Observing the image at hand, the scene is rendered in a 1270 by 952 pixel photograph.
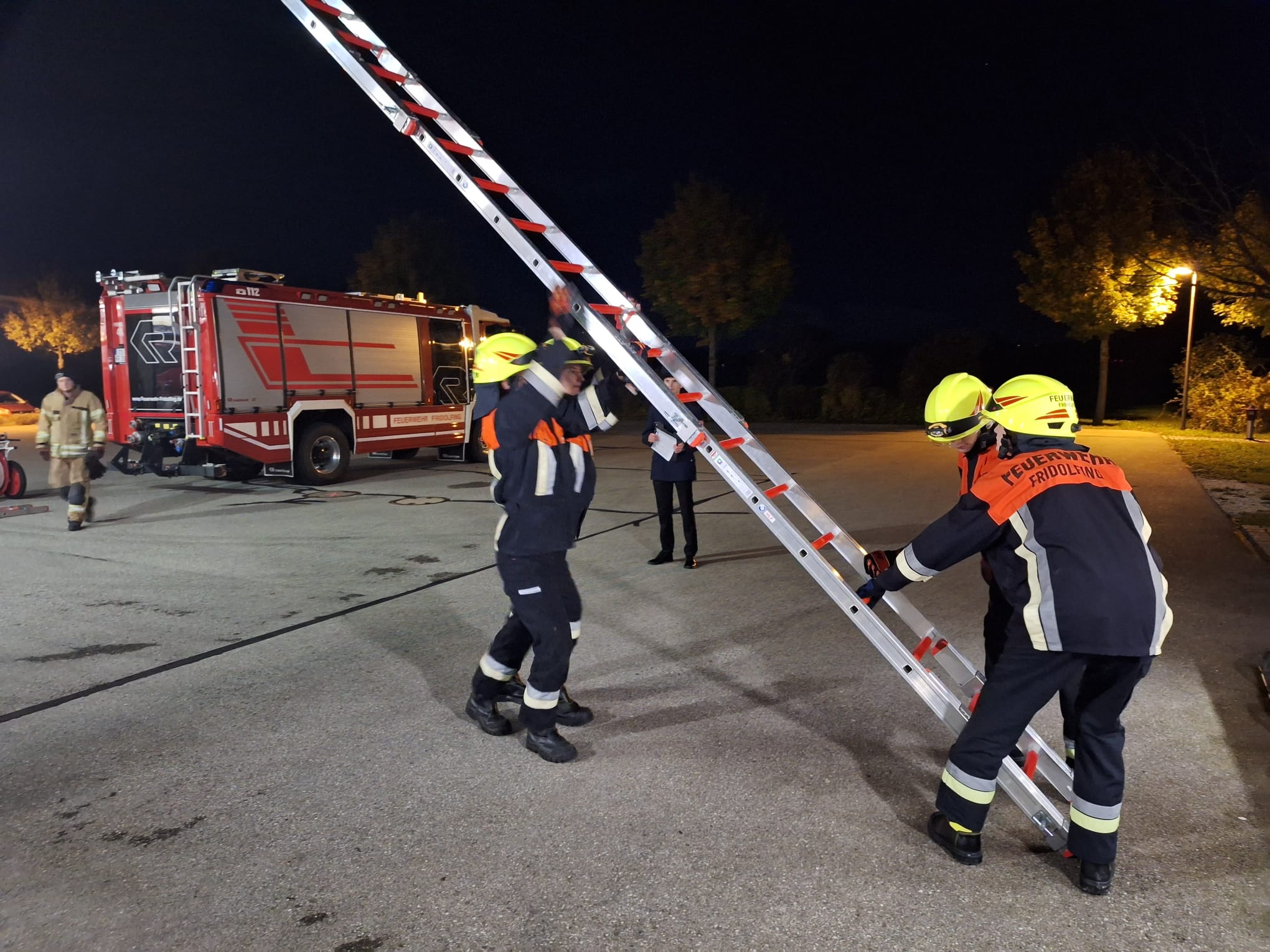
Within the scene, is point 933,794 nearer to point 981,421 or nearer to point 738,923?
point 738,923

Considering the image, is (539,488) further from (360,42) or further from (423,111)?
(360,42)

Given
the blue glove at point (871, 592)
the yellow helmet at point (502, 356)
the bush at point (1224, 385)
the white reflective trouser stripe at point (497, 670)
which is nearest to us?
the blue glove at point (871, 592)

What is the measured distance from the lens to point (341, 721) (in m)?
4.33

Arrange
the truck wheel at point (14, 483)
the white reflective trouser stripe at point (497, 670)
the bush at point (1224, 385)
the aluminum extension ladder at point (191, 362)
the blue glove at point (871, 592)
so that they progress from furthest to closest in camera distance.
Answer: the bush at point (1224, 385) < the aluminum extension ladder at point (191, 362) < the truck wheel at point (14, 483) < the white reflective trouser stripe at point (497, 670) < the blue glove at point (871, 592)

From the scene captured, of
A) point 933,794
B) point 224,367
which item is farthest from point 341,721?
point 224,367

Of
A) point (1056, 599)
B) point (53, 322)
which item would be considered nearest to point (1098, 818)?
point (1056, 599)

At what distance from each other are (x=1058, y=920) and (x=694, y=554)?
16.8ft

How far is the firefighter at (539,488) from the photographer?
373 centimetres

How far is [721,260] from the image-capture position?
2569cm

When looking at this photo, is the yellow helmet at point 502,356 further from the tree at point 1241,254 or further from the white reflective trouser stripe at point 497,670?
the tree at point 1241,254

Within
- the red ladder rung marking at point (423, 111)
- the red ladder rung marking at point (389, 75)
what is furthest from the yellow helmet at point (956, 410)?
the red ladder rung marking at point (389, 75)

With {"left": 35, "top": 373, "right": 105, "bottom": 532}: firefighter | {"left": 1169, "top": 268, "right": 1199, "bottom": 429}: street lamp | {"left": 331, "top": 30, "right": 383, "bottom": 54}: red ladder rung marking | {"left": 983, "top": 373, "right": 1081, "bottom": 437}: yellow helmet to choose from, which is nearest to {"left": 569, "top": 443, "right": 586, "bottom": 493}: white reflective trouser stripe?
{"left": 983, "top": 373, "right": 1081, "bottom": 437}: yellow helmet

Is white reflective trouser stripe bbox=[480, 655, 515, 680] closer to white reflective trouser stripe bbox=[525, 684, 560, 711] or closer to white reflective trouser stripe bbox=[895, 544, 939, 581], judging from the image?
white reflective trouser stripe bbox=[525, 684, 560, 711]

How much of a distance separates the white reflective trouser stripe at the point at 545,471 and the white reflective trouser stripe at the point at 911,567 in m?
1.49
